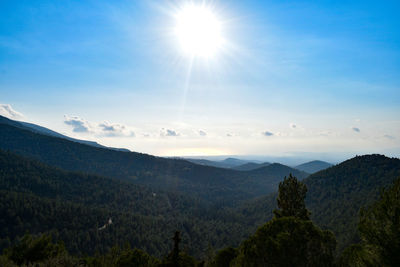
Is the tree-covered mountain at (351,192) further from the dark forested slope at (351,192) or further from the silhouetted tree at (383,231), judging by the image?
the silhouetted tree at (383,231)

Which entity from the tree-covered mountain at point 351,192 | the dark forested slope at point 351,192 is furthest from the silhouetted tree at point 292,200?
the tree-covered mountain at point 351,192

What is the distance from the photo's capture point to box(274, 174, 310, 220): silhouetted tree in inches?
1356

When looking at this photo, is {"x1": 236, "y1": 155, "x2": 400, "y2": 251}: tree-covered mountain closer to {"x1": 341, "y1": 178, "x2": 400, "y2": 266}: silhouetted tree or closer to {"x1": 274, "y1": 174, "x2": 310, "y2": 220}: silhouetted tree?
{"x1": 274, "y1": 174, "x2": 310, "y2": 220}: silhouetted tree

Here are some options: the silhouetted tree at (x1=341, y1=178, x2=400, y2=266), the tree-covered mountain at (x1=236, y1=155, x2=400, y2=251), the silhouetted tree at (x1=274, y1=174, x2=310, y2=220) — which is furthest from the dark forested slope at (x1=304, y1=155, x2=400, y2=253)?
the silhouetted tree at (x1=341, y1=178, x2=400, y2=266)

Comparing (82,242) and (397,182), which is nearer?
(397,182)

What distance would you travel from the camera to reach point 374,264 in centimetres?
1543

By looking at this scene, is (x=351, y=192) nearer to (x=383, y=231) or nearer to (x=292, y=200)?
(x=292, y=200)

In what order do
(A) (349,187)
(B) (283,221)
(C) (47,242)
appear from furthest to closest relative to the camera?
1. (A) (349,187)
2. (C) (47,242)
3. (B) (283,221)

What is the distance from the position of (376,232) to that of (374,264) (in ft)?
7.18

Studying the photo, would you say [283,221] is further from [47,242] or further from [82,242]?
[82,242]

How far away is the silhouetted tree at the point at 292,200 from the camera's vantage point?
34438 millimetres

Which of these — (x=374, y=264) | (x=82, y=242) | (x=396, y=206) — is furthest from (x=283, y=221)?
(x=82, y=242)

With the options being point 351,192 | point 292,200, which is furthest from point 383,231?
point 351,192

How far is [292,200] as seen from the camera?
3516cm
